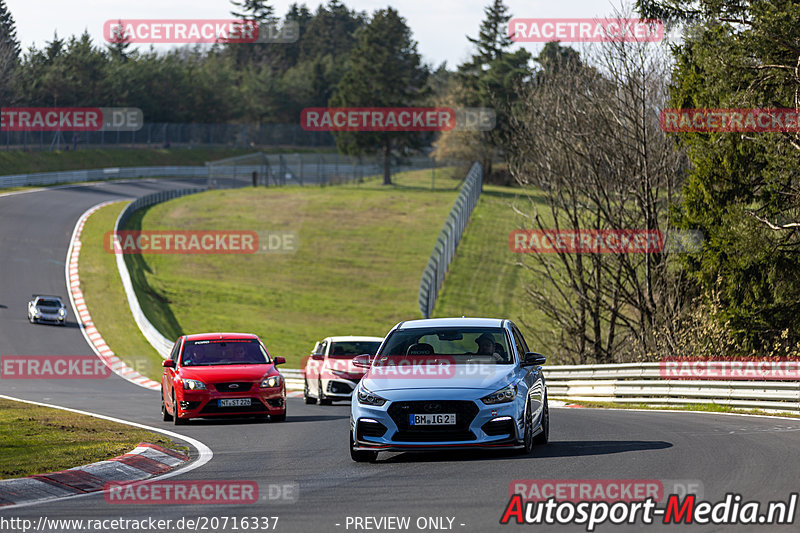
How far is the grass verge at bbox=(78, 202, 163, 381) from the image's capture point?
1646 inches

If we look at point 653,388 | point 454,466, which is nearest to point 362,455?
point 454,466

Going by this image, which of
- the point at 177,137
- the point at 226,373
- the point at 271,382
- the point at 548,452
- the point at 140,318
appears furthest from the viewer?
the point at 177,137

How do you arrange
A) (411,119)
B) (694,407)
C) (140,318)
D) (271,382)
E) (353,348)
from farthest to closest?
(411,119), (140,318), (353,348), (694,407), (271,382)

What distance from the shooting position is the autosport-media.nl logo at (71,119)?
100 meters

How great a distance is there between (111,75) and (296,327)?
250ft

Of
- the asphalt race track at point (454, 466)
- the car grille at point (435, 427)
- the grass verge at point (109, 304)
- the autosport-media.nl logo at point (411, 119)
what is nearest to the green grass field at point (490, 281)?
the grass verge at point (109, 304)

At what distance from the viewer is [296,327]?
4941cm

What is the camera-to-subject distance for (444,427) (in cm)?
1189

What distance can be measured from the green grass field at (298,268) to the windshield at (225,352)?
67.9ft

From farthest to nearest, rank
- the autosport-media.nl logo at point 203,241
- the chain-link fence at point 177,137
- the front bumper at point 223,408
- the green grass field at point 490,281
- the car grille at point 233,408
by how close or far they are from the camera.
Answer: the chain-link fence at point 177,137 → the autosport-media.nl logo at point 203,241 → the green grass field at point 490,281 → the car grille at point 233,408 → the front bumper at point 223,408

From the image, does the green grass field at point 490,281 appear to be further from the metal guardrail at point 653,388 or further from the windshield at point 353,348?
the windshield at point 353,348

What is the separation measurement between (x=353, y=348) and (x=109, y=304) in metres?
26.6

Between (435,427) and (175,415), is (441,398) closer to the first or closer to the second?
(435,427)

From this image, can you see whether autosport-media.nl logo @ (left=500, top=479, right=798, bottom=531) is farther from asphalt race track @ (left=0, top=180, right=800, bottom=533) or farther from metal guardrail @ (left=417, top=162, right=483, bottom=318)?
metal guardrail @ (left=417, top=162, right=483, bottom=318)
